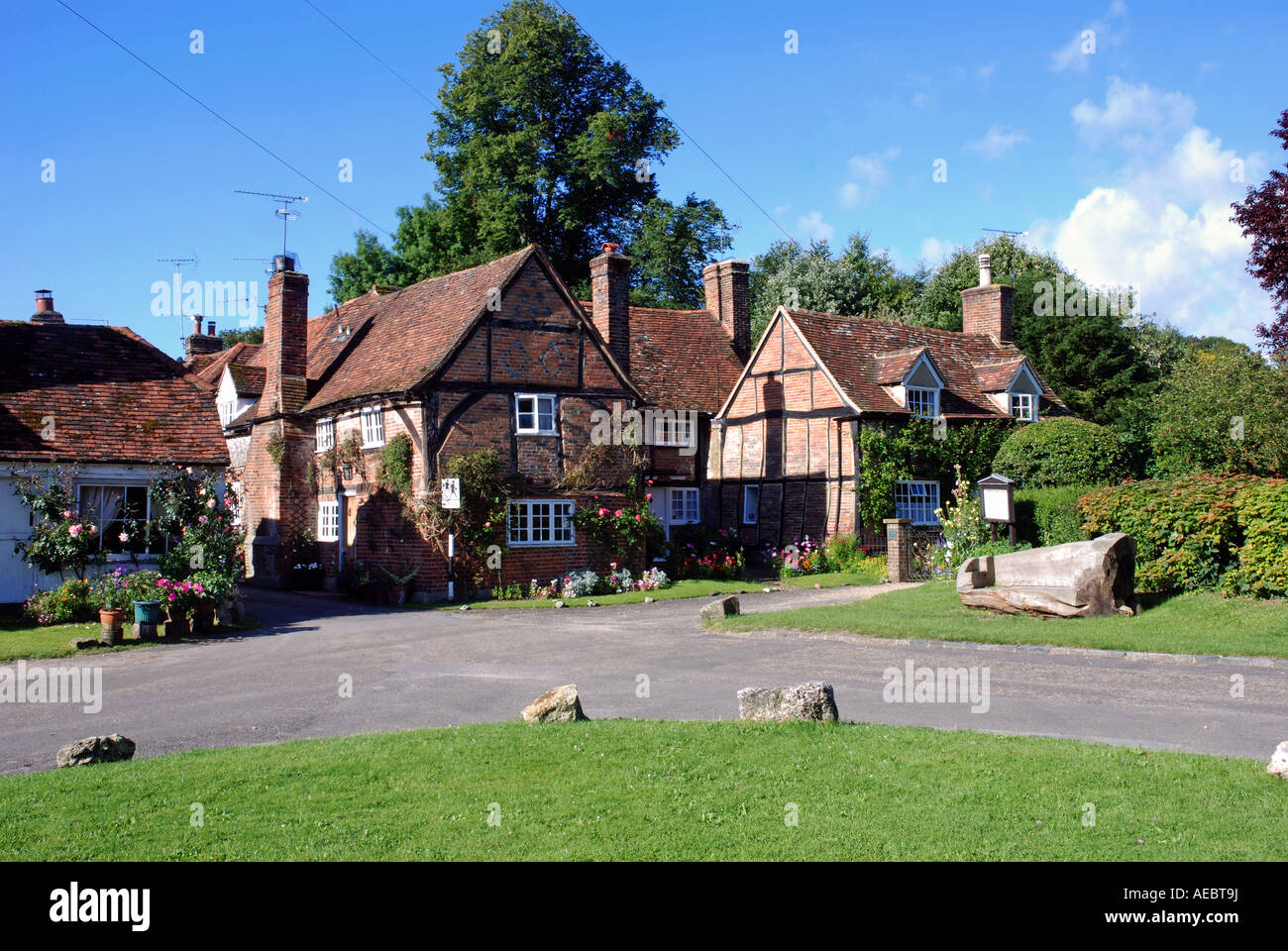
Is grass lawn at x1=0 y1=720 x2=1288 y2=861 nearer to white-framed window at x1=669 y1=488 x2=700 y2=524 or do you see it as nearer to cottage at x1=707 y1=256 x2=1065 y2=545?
cottage at x1=707 y1=256 x2=1065 y2=545

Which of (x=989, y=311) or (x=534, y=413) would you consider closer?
(x=534, y=413)

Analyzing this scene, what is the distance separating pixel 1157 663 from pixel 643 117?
36.5 metres

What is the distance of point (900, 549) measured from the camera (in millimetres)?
25344

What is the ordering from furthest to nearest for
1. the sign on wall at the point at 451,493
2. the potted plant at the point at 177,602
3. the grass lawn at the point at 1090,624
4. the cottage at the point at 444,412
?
the cottage at the point at 444,412 < the sign on wall at the point at 451,493 < the potted plant at the point at 177,602 < the grass lawn at the point at 1090,624

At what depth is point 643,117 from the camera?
146ft

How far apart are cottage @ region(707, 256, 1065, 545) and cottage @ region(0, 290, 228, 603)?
53.2 feet

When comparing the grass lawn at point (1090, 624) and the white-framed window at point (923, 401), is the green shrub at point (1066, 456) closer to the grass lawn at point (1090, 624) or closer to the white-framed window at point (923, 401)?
the white-framed window at point (923, 401)

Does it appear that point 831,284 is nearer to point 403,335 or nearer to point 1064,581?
point 403,335

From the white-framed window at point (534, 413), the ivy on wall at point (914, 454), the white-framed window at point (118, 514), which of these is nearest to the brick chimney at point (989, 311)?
the ivy on wall at point (914, 454)

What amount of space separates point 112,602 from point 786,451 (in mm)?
19232

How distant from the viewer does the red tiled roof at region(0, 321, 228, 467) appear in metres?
20.9

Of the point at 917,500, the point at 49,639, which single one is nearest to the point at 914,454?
the point at 917,500

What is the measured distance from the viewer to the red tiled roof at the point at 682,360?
33.2 meters

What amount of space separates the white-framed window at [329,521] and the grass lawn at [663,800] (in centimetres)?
1953
